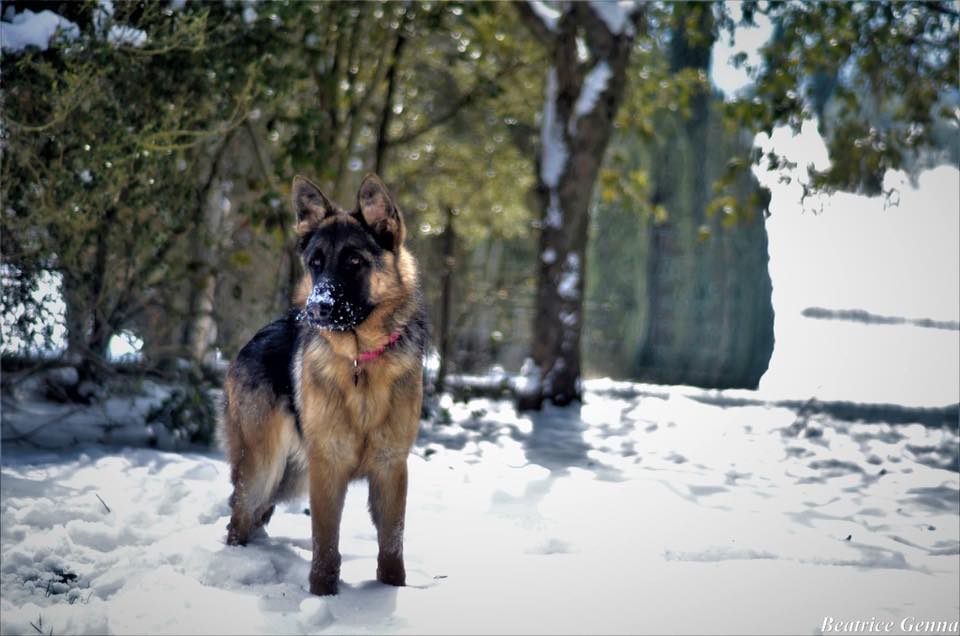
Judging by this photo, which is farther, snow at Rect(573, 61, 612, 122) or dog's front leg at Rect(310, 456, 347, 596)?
snow at Rect(573, 61, 612, 122)

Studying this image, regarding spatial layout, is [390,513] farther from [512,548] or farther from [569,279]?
[569,279]

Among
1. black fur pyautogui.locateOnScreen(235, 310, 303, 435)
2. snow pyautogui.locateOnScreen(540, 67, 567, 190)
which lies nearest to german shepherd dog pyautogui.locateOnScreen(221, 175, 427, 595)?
black fur pyautogui.locateOnScreen(235, 310, 303, 435)

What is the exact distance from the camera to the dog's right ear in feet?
12.6

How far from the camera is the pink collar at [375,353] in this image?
376 centimetres

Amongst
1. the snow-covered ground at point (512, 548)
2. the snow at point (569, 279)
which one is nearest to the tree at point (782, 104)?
the snow at point (569, 279)

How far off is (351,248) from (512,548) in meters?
1.94

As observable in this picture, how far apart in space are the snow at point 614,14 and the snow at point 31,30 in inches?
282

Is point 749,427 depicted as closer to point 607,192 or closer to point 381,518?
point 607,192

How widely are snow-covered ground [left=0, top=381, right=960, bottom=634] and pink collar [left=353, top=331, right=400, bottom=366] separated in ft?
3.22

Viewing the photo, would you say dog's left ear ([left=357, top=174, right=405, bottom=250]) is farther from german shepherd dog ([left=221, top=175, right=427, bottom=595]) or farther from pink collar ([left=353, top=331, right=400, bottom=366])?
pink collar ([left=353, top=331, right=400, bottom=366])

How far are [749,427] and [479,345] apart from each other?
5620mm

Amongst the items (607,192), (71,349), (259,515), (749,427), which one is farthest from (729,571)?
(607,192)

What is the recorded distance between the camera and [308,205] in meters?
3.87

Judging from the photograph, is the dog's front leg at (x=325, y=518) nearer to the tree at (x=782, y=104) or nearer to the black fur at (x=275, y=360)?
the black fur at (x=275, y=360)
